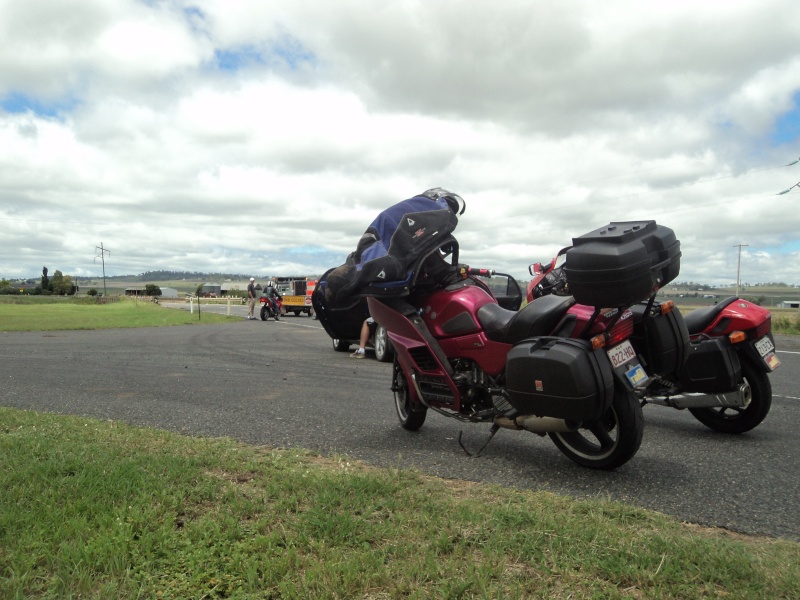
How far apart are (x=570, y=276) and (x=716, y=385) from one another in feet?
7.47

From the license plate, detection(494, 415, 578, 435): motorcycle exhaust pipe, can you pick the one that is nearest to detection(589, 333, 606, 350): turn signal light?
detection(494, 415, 578, 435): motorcycle exhaust pipe

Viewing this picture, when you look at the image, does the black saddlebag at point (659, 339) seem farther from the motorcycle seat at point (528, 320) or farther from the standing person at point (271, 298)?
the standing person at point (271, 298)

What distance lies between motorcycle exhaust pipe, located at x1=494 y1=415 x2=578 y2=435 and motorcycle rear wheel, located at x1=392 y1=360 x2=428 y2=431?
46.8 inches

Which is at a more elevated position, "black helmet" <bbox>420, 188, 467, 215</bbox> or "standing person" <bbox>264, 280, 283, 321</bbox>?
"black helmet" <bbox>420, 188, 467, 215</bbox>

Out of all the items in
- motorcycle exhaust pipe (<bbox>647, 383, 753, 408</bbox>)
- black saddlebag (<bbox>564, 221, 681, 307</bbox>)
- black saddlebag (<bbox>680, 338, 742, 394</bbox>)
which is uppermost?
black saddlebag (<bbox>564, 221, 681, 307</bbox>)

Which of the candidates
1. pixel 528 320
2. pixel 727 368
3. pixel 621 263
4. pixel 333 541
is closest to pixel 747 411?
pixel 727 368

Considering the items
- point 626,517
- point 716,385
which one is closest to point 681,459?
point 716,385

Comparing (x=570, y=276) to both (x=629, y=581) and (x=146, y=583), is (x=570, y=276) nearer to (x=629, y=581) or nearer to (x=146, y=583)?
(x=629, y=581)

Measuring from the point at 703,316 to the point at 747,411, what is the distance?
89 centimetres

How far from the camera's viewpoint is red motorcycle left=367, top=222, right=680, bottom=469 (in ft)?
12.5

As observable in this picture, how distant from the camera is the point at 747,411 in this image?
559 centimetres

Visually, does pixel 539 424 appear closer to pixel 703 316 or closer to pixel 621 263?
pixel 621 263

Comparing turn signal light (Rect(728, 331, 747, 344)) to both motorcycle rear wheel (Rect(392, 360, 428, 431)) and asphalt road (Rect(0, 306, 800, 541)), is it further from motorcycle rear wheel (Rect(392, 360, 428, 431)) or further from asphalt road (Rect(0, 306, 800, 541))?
motorcycle rear wheel (Rect(392, 360, 428, 431))

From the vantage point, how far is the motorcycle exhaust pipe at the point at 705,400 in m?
5.39
